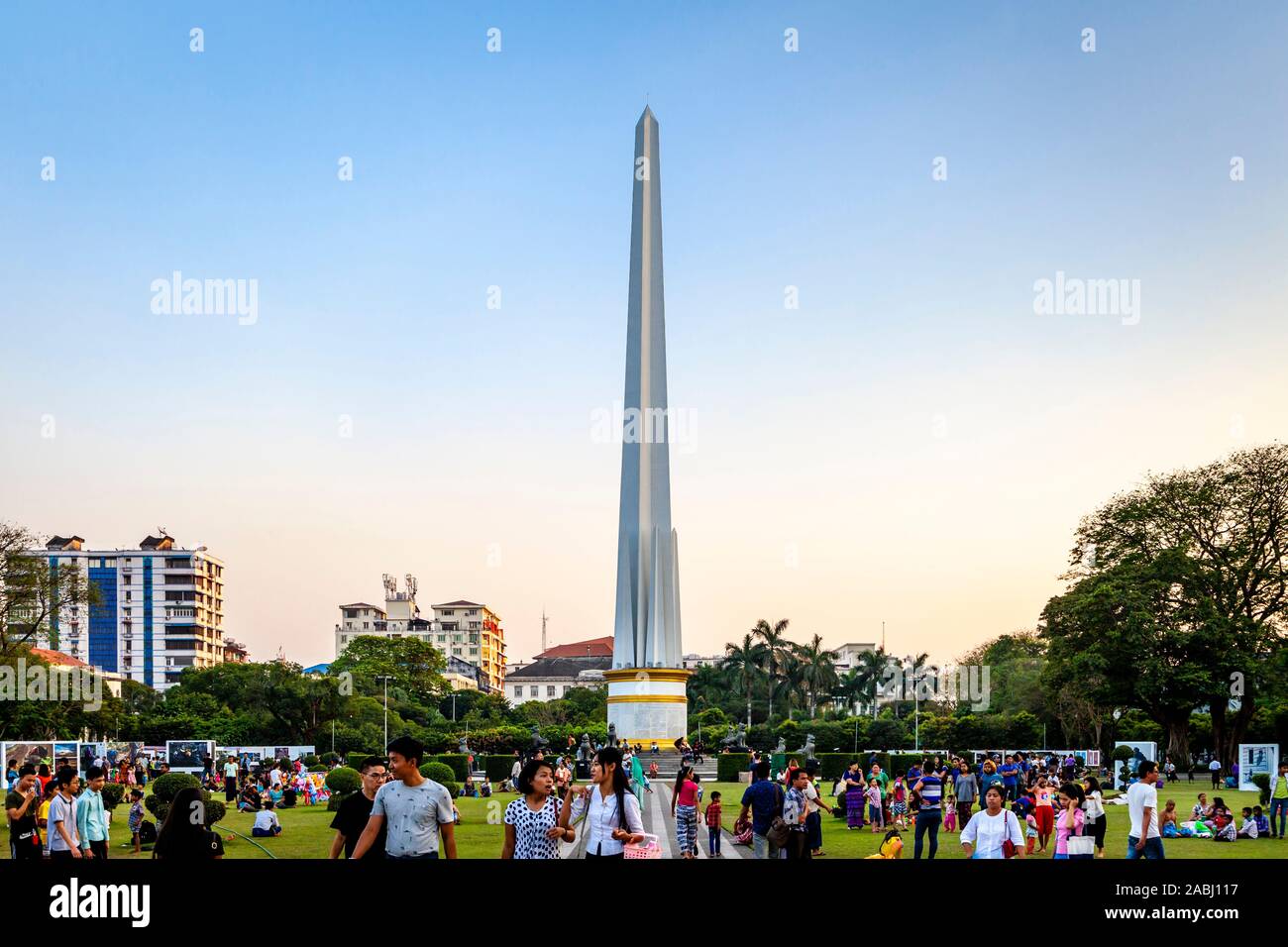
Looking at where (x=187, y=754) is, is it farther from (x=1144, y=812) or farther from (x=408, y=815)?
(x=408, y=815)

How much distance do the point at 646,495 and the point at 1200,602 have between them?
76.8 feet

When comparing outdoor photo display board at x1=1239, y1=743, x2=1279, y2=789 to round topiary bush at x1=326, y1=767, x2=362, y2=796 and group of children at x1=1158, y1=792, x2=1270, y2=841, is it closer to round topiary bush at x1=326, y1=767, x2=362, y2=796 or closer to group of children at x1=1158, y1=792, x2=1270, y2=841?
group of children at x1=1158, y1=792, x2=1270, y2=841

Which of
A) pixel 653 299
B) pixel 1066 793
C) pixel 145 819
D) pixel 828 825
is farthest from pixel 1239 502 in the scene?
pixel 145 819

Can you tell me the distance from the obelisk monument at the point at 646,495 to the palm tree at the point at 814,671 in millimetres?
41597

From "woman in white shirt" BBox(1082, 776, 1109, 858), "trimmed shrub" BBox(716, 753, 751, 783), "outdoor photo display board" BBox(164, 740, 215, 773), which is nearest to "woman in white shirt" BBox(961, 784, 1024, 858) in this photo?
"woman in white shirt" BBox(1082, 776, 1109, 858)

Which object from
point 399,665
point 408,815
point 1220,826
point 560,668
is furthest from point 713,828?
point 560,668

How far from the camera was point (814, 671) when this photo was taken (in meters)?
101

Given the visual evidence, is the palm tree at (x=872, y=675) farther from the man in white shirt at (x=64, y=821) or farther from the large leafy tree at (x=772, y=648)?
the man in white shirt at (x=64, y=821)

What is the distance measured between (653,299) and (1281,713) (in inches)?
1209

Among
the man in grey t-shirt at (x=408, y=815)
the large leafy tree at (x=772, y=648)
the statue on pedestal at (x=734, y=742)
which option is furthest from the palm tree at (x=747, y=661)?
the man in grey t-shirt at (x=408, y=815)

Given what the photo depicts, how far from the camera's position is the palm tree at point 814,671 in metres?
101

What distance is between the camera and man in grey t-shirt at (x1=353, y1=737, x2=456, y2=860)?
27.7 ft

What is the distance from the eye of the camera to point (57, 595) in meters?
48.8
